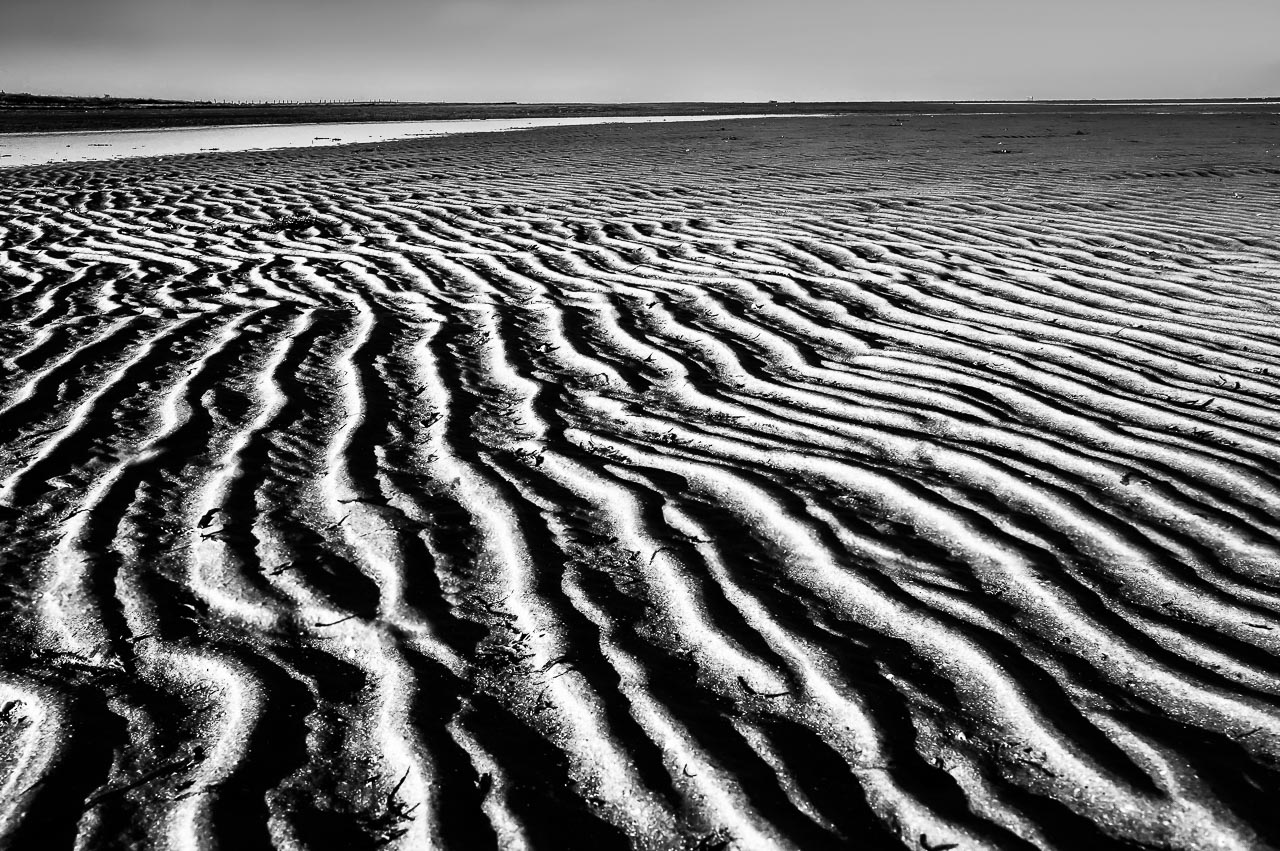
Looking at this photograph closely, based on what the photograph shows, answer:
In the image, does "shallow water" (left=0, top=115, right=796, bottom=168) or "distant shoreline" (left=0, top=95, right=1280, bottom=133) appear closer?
"shallow water" (left=0, top=115, right=796, bottom=168)

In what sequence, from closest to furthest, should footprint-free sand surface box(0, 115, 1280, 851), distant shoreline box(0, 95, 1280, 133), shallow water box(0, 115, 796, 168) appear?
footprint-free sand surface box(0, 115, 1280, 851) → shallow water box(0, 115, 796, 168) → distant shoreline box(0, 95, 1280, 133)

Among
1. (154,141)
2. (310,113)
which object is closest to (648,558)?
(154,141)

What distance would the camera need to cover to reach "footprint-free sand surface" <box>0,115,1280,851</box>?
1.64 meters

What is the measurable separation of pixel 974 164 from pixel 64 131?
72.2ft

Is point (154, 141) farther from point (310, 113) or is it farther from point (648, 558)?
point (310, 113)

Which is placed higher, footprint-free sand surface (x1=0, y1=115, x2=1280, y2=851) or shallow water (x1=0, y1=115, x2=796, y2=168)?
shallow water (x1=0, y1=115, x2=796, y2=168)

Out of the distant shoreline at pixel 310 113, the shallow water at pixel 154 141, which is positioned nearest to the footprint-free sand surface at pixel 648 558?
the shallow water at pixel 154 141

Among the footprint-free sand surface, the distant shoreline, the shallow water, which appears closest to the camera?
the footprint-free sand surface

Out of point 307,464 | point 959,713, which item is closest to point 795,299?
point 307,464

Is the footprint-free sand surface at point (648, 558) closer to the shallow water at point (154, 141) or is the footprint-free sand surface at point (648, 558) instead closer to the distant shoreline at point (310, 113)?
the shallow water at point (154, 141)

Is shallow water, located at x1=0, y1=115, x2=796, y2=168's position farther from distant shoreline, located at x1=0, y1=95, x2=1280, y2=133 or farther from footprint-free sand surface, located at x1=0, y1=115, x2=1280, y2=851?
footprint-free sand surface, located at x1=0, y1=115, x2=1280, y2=851

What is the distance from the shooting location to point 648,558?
2385 millimetres

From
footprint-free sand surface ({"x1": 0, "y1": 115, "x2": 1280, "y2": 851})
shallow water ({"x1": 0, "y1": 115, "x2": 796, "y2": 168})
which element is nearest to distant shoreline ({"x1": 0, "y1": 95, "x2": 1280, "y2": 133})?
shallow water ({"x1": 0, "y1": 115, "x2": 796, "y2": 168})

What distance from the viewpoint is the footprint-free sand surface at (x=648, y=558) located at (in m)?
1.64
